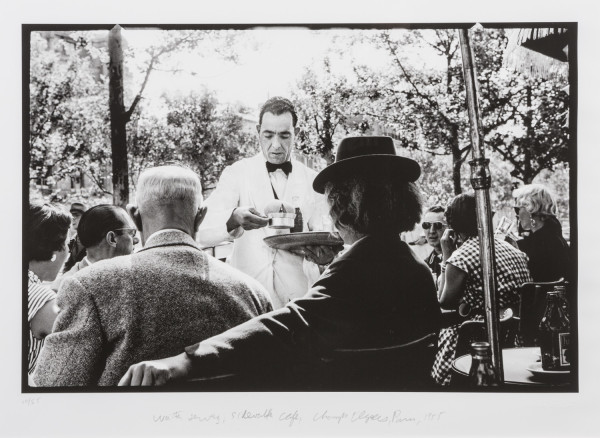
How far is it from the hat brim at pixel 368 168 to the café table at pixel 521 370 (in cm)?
78

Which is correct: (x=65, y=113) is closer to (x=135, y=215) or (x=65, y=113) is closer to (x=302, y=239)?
(x=135, y=215)

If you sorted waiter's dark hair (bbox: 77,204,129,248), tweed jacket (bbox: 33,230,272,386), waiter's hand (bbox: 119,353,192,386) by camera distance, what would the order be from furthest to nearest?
waiter's dark hair (bbox: 77,204,129,248) < waiter's hand (bbox: 119,353,192,386) < tweed jacket (bbox: 33,230,272,386)

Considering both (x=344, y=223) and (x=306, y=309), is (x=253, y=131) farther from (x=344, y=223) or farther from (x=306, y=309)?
(x=306, y=309)

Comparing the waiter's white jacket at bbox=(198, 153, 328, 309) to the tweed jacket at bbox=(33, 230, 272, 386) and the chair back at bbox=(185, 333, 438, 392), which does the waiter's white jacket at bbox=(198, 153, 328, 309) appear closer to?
the tweed jacket at bbox=(33, 230, 272, 386)

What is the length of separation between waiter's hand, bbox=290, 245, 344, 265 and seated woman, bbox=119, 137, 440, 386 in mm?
17

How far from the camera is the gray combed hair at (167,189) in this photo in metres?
2.25

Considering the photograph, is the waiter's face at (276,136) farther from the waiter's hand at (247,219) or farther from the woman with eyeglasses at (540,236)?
the woman with eyeglasses at (540,236)

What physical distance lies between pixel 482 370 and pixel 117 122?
1.80 m

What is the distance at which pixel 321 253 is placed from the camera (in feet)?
7.79

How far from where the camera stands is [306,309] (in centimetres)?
234

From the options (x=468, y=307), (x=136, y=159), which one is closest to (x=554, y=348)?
(x=468, y=307)

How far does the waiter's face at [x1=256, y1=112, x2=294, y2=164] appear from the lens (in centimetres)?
240

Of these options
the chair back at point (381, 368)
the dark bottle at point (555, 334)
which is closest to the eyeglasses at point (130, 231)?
the chair back at point (381, 368)

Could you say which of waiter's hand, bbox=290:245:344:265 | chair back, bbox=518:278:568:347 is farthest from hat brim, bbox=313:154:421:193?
chair back, bbox=518:278:568:347
